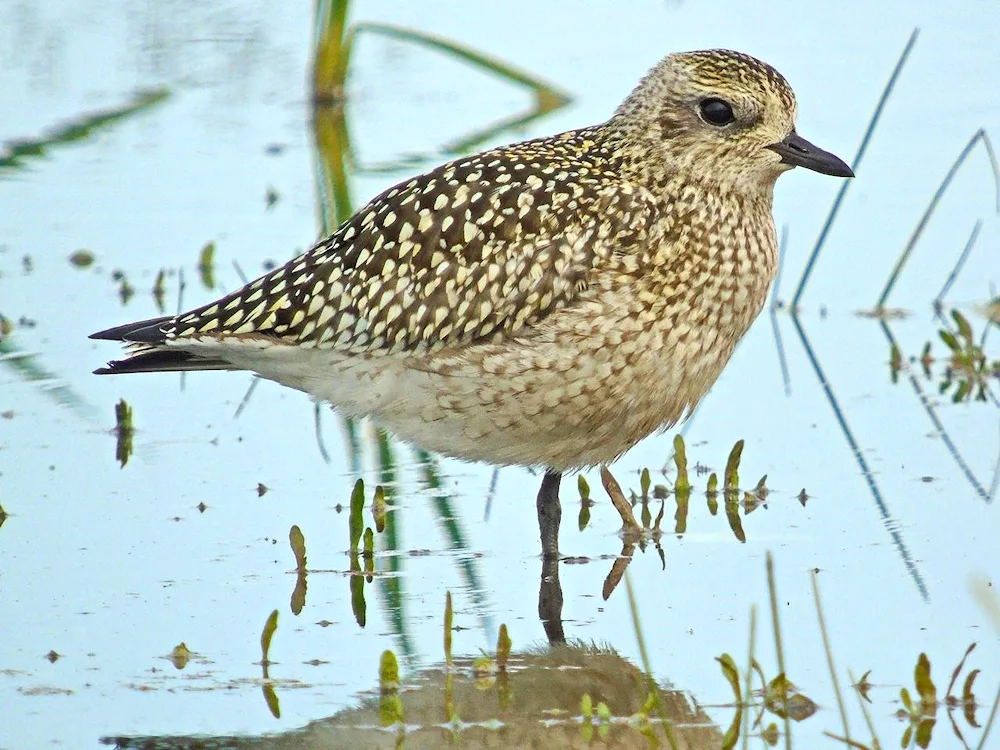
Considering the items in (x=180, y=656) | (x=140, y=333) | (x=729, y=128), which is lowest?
(x=180, y=656)

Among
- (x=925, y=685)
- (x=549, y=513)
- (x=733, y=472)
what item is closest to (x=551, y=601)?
(x=549, y=513)

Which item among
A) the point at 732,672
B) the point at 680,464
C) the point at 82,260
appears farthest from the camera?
the point at 82,260

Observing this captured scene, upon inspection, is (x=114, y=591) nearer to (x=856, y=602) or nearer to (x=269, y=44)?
(x=856, y=602)

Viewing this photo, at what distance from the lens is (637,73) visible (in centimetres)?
1350

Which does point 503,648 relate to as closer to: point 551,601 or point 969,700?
point 551,601

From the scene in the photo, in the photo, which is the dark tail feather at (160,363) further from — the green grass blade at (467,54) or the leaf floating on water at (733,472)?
the green grass blade at (467,54)

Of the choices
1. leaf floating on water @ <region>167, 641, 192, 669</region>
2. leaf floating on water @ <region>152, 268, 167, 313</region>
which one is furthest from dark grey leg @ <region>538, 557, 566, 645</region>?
leaf floating on water @ <region>152, 268, 167, 313</region>

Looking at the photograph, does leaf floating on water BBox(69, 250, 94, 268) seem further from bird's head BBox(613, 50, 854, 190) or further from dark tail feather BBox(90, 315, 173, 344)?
bird's head BBox(613, 50, 854, 190)

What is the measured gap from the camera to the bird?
7137mm

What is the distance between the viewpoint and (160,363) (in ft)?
25.3

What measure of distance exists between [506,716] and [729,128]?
8.45ft

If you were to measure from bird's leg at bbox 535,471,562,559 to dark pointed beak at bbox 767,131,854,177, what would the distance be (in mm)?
1495

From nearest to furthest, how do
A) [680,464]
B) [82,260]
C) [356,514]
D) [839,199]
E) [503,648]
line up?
1. [503,648]
2. [356,514]
3. [680,464]
4. [839,199]
5. [82,260]

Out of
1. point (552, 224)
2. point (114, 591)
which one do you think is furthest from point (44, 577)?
point (552, 224)
